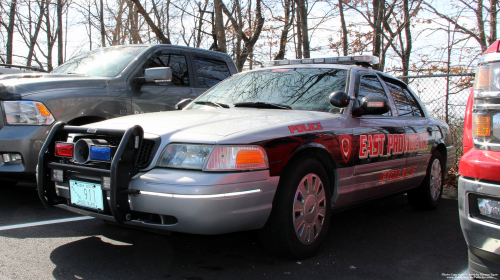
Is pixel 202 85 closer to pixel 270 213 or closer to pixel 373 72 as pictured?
pixel 373 72

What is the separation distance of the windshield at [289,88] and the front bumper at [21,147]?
1.57 metres

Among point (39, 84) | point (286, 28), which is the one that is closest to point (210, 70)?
point (39, 84)

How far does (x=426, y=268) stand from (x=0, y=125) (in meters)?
4.01

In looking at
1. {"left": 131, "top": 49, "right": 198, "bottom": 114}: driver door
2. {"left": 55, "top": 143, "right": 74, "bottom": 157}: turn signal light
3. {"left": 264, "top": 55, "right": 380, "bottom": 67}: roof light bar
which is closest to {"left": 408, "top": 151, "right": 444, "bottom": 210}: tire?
{"left": 264, "top": 55, "right": 380, "bottom": 67}: roof light bar

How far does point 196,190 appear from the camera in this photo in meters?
2.59

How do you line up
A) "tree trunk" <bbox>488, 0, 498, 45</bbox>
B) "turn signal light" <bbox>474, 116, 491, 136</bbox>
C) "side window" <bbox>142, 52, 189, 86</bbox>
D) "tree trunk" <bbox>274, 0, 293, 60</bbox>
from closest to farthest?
"turn signal light" <bbox>474, 116, 491, 136</bbox> < "side window" <bbox>142, 52, 189, 86</bbox> < "tree trunk" <bbox>488, 0, 498, 45</bbox> < "tree trunk" <bbox>274, 0, 293, 60</bbox>

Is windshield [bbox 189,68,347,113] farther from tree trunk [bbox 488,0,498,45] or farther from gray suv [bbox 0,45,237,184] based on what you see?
tree trunk [bbox 488,0,498,45]

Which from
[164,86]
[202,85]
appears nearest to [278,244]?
[164,86]

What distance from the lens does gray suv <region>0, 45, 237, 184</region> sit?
420 centimetres

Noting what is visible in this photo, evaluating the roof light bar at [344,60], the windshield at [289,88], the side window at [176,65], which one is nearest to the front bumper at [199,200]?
the windshield at [289,88]

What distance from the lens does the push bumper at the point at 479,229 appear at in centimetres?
215

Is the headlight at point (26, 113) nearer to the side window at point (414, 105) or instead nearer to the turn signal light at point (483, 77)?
the turn signal light at point (483, 77)

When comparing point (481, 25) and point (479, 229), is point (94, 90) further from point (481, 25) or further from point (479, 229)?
point (481, 25)

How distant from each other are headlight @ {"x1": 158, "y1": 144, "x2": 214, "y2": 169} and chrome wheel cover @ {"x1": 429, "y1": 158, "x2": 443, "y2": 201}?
3.45m
